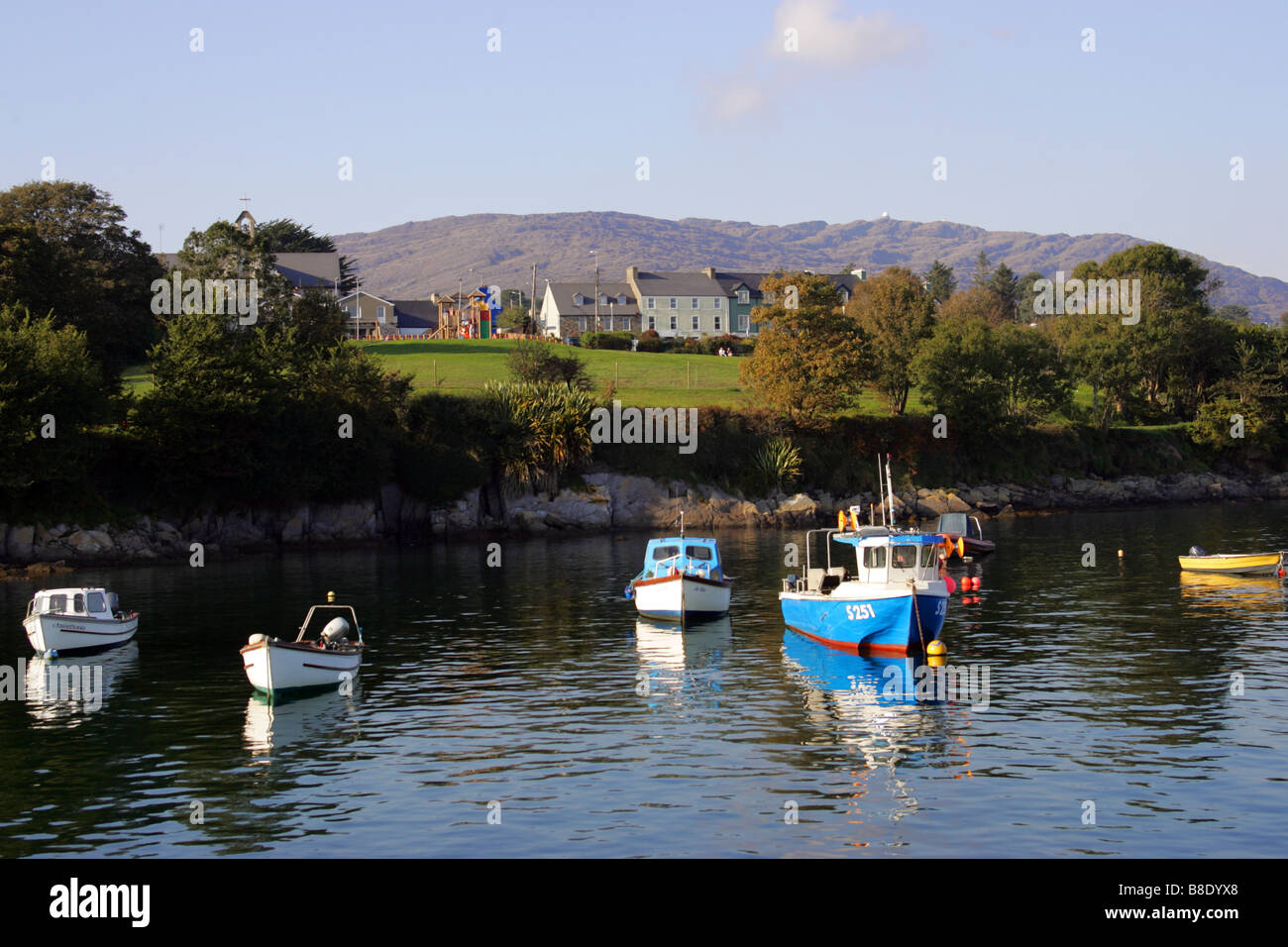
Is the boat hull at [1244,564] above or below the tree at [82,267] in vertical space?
below

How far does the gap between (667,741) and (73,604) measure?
24909mm

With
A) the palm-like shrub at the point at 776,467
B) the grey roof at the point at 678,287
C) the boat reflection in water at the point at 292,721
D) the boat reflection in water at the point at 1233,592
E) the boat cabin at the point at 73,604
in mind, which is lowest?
the boat reflection in water at the point at 292,721

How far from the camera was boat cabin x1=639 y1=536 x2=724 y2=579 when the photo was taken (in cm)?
4541

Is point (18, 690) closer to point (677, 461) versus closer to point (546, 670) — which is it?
point (546, 670)

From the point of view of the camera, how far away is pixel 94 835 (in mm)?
20484

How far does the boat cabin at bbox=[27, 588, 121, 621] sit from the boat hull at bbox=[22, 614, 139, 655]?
0.76 feet

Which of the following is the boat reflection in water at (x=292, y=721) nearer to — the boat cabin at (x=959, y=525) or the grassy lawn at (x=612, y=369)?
the boat cabin at (x=959, y=525)

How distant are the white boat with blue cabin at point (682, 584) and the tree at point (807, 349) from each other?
51.8 m

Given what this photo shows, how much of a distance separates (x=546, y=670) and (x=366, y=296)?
500 ft

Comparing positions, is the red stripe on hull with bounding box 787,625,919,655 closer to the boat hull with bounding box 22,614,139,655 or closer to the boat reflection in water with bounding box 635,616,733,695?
the boat reflection in water with bounding box 635,616,733,695

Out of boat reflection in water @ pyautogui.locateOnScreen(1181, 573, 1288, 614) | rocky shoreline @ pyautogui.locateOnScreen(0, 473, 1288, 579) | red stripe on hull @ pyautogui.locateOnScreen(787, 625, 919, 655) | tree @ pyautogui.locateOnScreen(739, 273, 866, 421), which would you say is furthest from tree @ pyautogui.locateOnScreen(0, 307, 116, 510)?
boat reflection in water @ pyautogui.locateOnScreen(1181, 573, 1288, 614)

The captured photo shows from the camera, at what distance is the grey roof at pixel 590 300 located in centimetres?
19225

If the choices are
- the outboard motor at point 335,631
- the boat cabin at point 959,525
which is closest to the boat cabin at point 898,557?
the outboard motor at point 335,631
